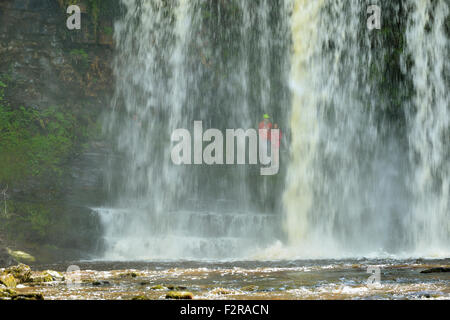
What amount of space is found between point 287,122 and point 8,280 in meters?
10.7

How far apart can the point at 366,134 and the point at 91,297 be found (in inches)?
464

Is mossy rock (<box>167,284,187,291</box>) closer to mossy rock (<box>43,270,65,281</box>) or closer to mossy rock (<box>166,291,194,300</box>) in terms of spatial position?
mossy rock (<box>166,291,194,300</box>)

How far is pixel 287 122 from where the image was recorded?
15492 millimetres

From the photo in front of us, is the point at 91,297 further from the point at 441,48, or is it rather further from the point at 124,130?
the point at 441,48

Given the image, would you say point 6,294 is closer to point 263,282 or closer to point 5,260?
point 263,282

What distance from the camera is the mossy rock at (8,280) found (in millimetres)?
6012

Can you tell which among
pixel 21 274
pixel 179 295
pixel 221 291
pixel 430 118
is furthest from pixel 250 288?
pixel 430 118

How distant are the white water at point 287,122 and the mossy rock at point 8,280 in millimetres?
6805

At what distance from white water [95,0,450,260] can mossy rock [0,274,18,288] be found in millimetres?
6805

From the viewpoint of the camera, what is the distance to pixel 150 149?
1548 cm

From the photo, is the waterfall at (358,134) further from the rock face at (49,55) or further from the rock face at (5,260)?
the rock face at (5,260)

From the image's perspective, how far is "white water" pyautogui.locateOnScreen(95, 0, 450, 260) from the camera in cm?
1411
